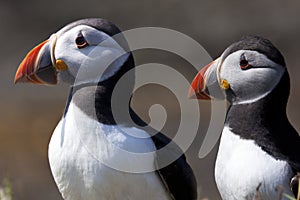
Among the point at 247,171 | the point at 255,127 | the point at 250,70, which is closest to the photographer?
the point at 247,171

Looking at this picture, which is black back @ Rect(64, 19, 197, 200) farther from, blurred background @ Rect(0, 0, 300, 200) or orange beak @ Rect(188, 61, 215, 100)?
blurred background @ Rect(0, 0, 300, 200)

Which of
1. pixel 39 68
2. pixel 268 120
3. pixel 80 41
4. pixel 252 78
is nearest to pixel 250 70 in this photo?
pixel 252 78

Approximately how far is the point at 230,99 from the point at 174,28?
1200cm

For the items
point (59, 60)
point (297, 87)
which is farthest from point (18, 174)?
point (59, 60)

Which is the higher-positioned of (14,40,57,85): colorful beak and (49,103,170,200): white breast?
(14,40,57,85): colorful beak

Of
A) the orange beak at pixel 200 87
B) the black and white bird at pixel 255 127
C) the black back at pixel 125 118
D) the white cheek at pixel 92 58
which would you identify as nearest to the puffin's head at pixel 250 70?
the black and white bird at pixel 255 127

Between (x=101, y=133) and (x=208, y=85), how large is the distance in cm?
73

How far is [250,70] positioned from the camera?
278 inches

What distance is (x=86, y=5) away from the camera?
20.4 metres

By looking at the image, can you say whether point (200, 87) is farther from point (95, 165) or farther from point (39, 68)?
point (39, 68)

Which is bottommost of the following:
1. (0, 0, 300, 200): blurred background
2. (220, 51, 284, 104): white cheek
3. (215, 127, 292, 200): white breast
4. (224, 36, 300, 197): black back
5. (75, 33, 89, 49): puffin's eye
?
(0, 0, 300, 200): blurred background

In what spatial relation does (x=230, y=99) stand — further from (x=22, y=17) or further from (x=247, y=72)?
(x=22, y=17)

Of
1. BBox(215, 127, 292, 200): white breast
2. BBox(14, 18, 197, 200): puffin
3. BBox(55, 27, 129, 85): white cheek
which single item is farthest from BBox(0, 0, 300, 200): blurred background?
BBox(215, 127, 292, 200): white breast

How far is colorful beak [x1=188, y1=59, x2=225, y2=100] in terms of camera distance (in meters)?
7.28
